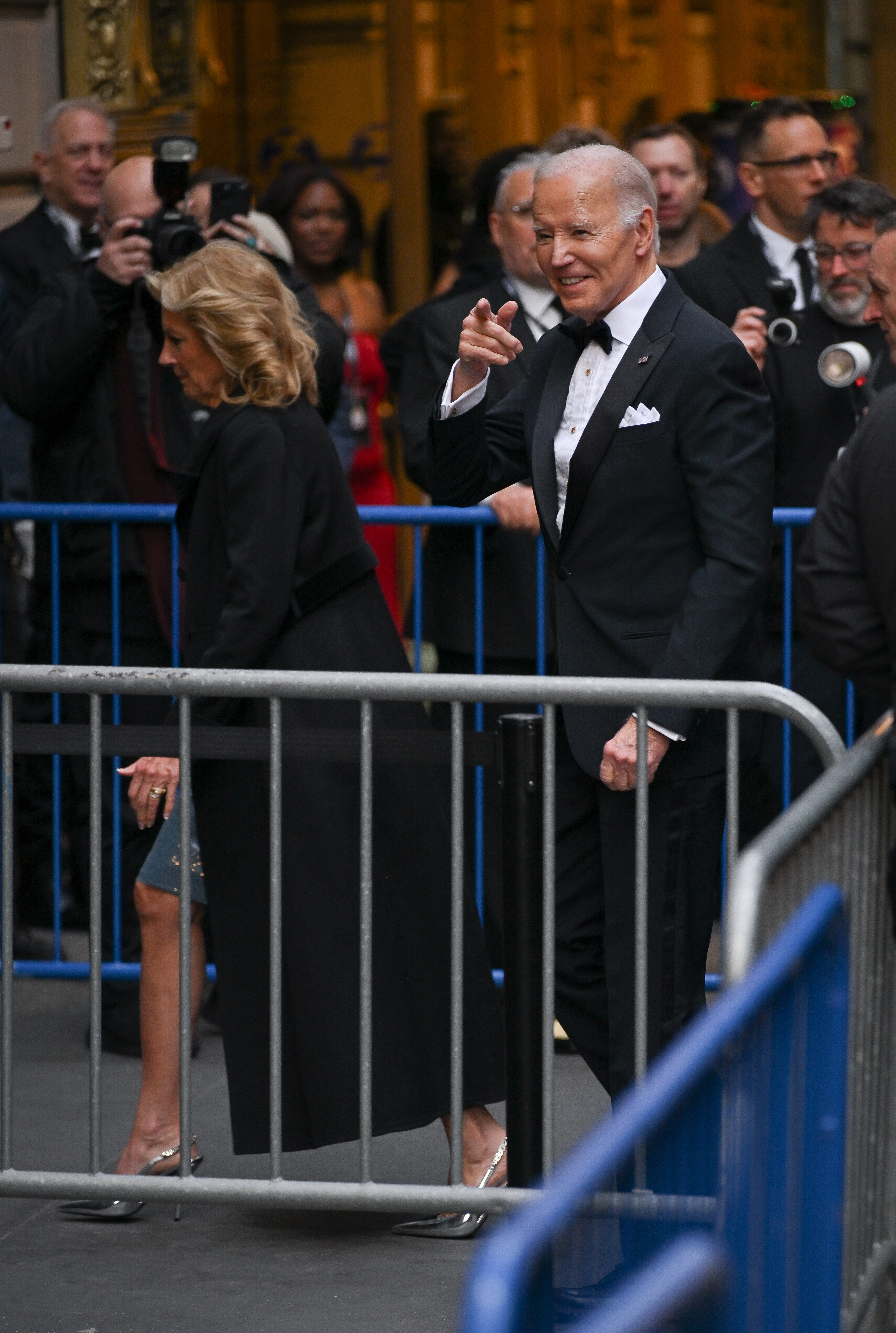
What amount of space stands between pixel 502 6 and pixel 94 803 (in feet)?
25.6

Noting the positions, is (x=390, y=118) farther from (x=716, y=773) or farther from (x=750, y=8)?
(x=716, y=773)

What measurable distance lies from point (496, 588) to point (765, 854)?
3120mm

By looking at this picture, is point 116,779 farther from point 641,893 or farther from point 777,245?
point 777,245

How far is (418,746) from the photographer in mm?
3947

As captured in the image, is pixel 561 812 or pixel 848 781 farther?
pixel 561 812

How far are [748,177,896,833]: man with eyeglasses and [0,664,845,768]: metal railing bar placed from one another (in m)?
1.89

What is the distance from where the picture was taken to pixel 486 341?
3.91m

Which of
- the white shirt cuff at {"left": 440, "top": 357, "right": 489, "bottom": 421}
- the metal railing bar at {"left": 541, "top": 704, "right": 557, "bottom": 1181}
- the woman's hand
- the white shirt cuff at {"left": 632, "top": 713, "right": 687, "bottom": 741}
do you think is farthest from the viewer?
the woman's hand

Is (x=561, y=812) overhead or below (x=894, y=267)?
below

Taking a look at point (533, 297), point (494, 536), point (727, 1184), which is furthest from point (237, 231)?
point (727, 1184)

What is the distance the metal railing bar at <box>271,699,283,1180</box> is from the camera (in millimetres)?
3732

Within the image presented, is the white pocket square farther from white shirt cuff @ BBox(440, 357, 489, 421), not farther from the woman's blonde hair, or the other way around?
the woman's blonde hair

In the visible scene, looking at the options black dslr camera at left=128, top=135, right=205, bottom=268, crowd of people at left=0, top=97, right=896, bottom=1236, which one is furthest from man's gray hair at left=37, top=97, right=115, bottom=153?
crowd of people at left=0, top=97, right=896, bottom=1236

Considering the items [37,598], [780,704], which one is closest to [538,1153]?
[780,704]
